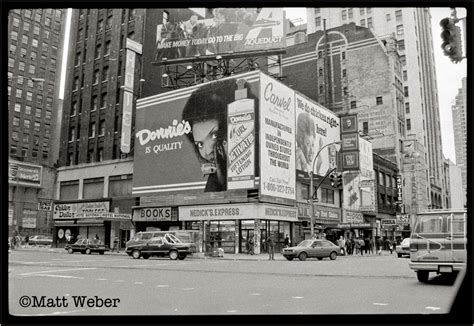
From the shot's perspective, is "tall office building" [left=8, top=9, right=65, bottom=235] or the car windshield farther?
the car windshield

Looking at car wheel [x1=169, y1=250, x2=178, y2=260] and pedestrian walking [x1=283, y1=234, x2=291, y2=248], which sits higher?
pedestrian walking [x1=283, y1=234, x2=291, y2=248]

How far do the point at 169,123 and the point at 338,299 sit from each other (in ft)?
98.9

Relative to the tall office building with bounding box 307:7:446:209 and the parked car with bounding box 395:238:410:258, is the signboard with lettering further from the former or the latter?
the tall office building with bounding box 307:7:446:209

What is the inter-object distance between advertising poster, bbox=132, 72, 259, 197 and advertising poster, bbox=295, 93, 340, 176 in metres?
4.27

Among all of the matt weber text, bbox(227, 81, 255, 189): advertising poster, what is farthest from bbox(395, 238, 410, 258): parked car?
the matt weber text

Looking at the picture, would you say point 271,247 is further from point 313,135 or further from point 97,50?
point 97,50

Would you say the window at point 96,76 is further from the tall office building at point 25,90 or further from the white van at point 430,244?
the white van at point 430,244

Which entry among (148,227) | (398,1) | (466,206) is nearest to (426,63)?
(398,1)

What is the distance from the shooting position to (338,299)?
450 centimetres

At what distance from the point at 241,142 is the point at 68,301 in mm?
26261

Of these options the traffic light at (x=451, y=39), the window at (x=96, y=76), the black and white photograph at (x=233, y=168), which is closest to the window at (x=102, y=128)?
the black and white photograph at (x=233, y=168)

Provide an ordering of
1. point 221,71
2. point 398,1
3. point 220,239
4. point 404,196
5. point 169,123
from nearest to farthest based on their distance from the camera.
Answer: point 398,1
point 404,196
point 220,239
point 169,123
point 221,71

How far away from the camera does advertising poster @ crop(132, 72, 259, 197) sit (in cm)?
3091

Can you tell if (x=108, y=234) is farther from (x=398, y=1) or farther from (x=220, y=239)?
(x=398, y=1)
